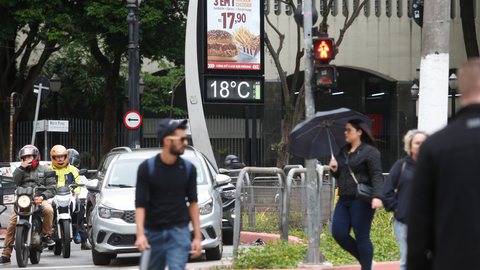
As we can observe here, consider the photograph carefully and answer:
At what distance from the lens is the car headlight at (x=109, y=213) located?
49.0ft

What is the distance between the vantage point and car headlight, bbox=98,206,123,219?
588 inches

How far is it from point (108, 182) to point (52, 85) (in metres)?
20.1

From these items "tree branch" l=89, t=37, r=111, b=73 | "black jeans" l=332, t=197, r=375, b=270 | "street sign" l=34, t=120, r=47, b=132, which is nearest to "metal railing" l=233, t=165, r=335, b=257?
"black jeans" l=332, t=197, r=375, b=270

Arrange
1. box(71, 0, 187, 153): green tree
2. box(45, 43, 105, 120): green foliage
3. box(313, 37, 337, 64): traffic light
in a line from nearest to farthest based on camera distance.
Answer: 1. box(313, 37, 337, 64): traffic light
2. box(71, 0, 187, 153): green tree
3. box(45, 43, 105, 120): green foliage

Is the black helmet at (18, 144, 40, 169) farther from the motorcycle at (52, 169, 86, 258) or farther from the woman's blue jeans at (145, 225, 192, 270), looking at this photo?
the woman's blue jeans at (145, 225, 192, 270)

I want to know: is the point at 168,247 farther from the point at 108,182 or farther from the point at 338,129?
the point at 108,182

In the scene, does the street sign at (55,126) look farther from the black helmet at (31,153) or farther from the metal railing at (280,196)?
the black helmet at (31,153)

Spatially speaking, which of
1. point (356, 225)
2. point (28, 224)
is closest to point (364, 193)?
point (356, 225)

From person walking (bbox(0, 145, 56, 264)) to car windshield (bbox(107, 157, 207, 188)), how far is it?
3.16 feet

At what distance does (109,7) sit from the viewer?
119 feet

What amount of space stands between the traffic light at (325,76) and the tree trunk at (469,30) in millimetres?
30948

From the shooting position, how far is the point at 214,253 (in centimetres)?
1533

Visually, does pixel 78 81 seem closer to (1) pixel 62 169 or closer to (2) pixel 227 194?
(2) pixel 227 194

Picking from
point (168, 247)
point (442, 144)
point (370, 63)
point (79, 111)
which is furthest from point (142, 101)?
point (442, 144)
